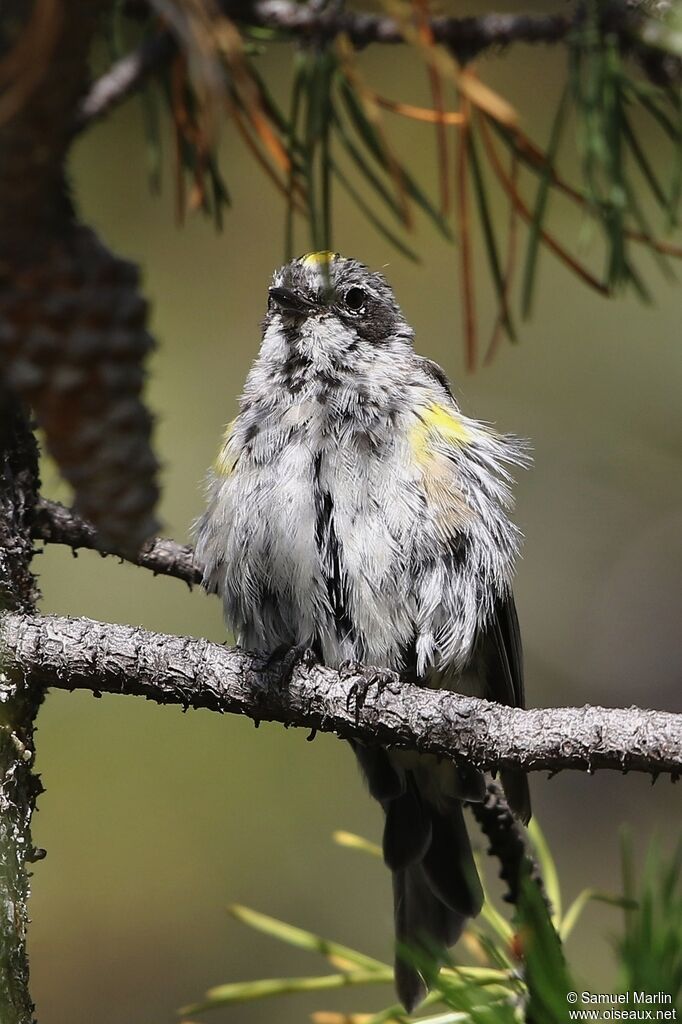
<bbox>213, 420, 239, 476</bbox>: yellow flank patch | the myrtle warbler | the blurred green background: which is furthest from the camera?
the blurred green background

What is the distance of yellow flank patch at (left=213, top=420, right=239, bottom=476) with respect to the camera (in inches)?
115

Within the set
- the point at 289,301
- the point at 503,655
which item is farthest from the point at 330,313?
the point at 503,655

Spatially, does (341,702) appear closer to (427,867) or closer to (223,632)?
(427,867)

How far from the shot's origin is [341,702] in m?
2.10

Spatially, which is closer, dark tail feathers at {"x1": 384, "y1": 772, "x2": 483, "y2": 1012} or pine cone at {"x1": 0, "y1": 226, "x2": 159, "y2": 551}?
pine cone at {"x1": 0, "y1": 226, "x2": 159, "y2": 551}

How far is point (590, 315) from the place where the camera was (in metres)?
5.05

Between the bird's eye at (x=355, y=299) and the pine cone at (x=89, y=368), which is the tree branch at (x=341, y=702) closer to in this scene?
the pine cone at (x=89, y=368)

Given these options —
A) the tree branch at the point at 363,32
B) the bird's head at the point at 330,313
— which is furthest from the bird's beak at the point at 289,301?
the tree branch at the point at 363,32

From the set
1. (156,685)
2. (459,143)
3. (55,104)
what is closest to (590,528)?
(156,685)

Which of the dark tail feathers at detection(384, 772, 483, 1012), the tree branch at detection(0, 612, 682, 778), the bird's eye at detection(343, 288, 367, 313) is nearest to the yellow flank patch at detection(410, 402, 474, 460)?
the bird's eye at detection(343, 288, 367, 313)

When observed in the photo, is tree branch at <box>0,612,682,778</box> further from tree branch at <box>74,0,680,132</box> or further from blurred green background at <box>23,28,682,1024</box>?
blurred green background at <box>23,28,682,1024</box>

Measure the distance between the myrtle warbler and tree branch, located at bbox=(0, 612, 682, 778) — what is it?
0.62 m

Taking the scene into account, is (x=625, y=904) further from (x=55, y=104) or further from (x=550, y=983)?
(x=55, y=104)

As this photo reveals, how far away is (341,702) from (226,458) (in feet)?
3.47
